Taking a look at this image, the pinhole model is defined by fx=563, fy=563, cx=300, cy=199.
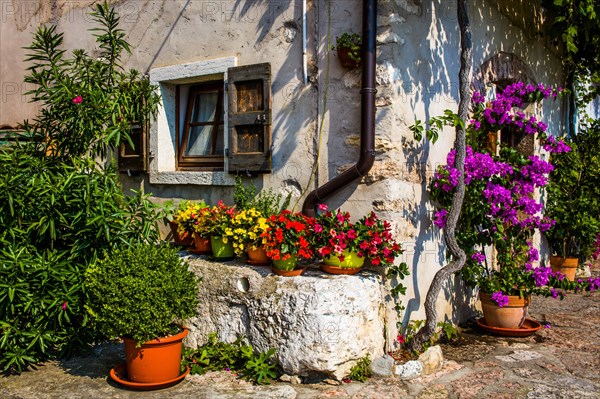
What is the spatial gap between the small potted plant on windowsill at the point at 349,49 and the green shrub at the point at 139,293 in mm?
2041

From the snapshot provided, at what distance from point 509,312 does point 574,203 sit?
10.2 ft

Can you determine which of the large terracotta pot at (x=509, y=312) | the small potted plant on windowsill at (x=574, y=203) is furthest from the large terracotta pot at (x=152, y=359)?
the small potted plant on windowsill at (x=574, y=203)

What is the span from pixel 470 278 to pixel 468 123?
4.97 feet

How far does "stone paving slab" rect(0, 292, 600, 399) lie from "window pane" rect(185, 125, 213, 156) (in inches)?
81.1

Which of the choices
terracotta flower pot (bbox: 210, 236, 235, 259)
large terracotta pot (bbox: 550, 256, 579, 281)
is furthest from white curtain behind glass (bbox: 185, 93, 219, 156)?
large terracotta pot (bbox: 550, 256, 579, 281)

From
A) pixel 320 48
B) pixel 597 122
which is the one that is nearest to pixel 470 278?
pixel 320 48

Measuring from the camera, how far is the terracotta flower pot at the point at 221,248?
457cm

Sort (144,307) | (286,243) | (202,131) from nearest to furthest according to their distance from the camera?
(144,307) → (286,243) → (202,131)

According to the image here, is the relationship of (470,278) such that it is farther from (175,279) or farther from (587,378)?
(175,279)

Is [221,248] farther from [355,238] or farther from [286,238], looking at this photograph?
[355,238]

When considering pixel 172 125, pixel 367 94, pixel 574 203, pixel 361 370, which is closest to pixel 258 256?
pixel 361 370

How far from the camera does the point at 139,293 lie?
3641 mm

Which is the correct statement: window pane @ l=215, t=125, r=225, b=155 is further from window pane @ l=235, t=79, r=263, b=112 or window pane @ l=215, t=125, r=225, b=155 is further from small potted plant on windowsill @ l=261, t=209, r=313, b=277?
small potted plant on windowsill @ l=261, t=209, r=313, b=277

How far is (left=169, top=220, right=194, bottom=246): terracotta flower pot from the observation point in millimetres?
5041
